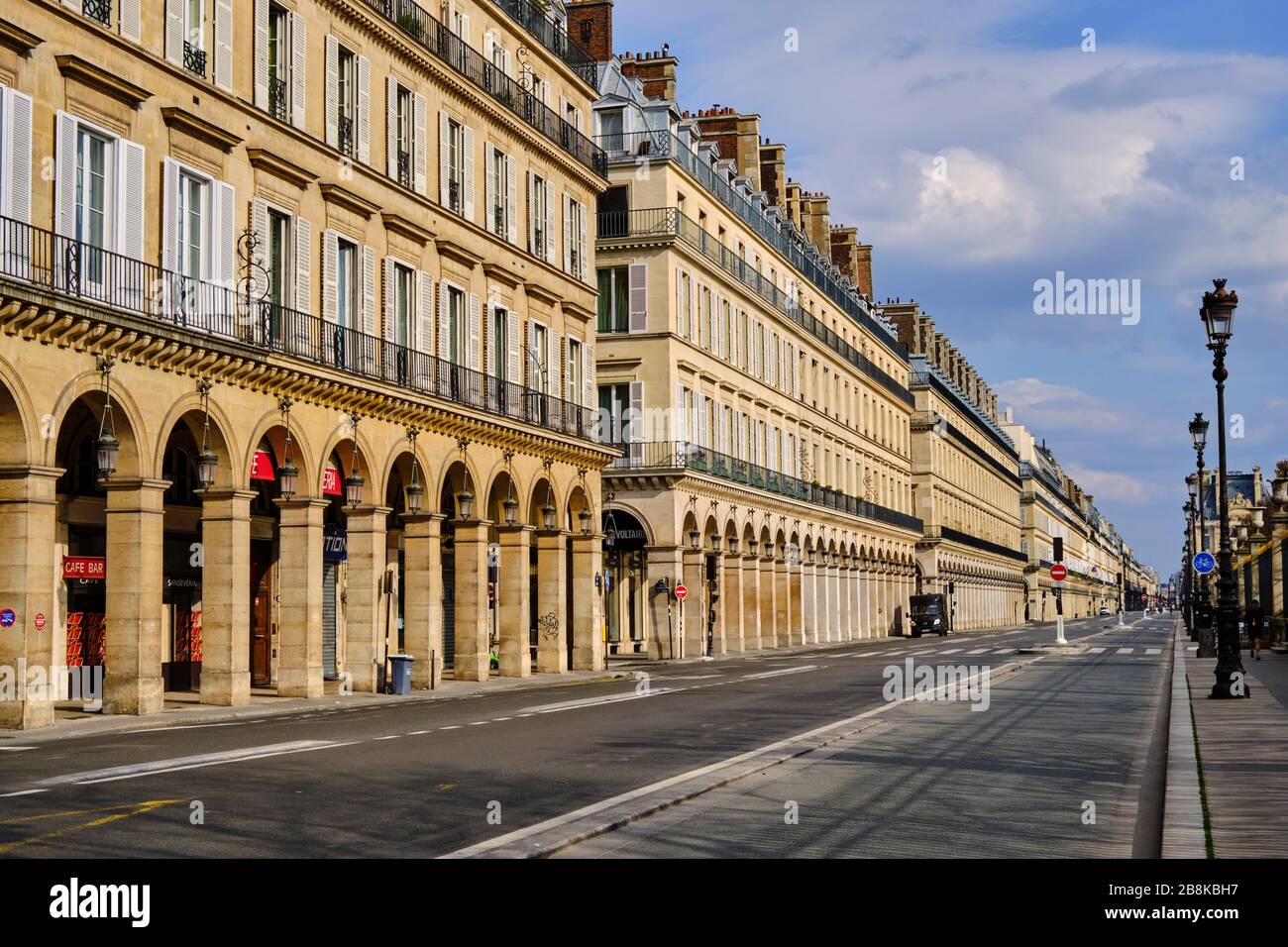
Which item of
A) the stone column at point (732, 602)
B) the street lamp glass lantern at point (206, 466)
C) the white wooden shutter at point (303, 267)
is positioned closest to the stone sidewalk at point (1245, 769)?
the street lamp glass lantern at point (206, 466)

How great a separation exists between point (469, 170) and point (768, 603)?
3462 cm

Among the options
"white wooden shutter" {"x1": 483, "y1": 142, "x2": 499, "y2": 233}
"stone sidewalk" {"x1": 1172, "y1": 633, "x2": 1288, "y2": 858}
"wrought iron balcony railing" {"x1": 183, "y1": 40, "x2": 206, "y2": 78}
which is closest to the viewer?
"stone sidewalk" {"x1": 1172, "y1": 633, "x2": 1288, "y2": 858}

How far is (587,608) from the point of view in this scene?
47344 mm

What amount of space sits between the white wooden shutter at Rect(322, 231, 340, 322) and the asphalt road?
8.61 metres

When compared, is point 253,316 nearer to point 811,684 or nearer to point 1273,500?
point 811,684

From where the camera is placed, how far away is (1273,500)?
5128cm

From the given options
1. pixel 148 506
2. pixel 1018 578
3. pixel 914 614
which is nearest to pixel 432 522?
pixel 148 506

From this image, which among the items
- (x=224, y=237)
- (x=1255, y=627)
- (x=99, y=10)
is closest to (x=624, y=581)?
(x=1255, y=627)

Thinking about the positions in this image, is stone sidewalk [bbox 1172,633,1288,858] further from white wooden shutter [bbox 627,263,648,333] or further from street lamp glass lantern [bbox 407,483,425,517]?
white wooden shutter [bbox 627,263,648,333]

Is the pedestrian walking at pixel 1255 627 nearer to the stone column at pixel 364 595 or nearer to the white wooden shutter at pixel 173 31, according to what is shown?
the stone column at pixel 364 595

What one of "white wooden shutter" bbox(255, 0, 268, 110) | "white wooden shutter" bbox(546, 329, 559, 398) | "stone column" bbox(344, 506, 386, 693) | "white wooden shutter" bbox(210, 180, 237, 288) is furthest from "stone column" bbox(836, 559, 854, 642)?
"white wooden shutter" bbox(210, 180, 237, 288)

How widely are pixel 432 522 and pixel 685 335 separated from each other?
25642 mm

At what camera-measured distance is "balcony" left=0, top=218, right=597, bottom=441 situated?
79.3 ft

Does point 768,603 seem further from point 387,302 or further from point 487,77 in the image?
point 387,302
